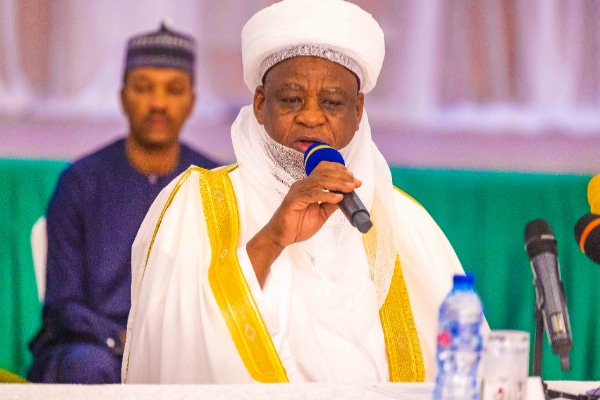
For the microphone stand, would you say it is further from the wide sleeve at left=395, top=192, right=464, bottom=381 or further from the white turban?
the white turban

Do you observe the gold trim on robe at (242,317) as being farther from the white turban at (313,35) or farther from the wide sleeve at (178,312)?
the white turban at (313,35)

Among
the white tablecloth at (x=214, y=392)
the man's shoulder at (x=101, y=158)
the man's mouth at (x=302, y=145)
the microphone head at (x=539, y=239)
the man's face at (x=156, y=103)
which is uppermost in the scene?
the man's face at (x=156, y=103)

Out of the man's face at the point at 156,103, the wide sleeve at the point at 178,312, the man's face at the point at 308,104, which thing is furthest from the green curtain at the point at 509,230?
the wide sleeve at the point at 178,312

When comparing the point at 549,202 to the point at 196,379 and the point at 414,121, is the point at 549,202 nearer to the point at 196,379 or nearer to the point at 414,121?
the point at 414,121

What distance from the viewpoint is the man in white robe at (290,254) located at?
2.31 m

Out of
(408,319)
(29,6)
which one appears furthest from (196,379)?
(29,6)

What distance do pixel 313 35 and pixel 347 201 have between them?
763 mm

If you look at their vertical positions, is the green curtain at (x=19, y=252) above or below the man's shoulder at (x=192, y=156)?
below

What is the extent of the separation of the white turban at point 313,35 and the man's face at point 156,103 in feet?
2.77

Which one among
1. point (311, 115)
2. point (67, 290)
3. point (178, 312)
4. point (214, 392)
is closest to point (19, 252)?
point (67, 290)

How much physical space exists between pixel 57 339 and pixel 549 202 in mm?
2018

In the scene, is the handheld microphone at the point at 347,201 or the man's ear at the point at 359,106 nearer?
the handheld microphone at the point at 347,201

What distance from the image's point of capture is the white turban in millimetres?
2525

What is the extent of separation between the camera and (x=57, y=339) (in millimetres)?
3350
